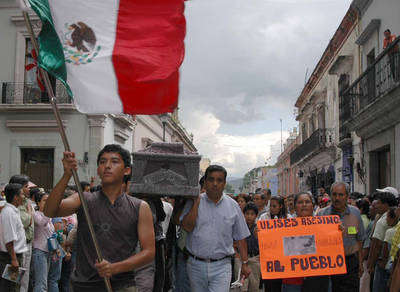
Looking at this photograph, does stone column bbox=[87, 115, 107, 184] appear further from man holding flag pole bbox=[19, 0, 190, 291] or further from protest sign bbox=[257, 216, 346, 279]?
man holding flag pole bbox=[19, 0, 190, 291]

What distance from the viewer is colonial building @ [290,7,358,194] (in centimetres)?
2075

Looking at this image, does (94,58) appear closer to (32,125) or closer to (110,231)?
(110,231)

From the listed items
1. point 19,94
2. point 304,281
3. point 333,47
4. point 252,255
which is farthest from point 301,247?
→ point 333,47

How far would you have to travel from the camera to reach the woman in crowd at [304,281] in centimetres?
662

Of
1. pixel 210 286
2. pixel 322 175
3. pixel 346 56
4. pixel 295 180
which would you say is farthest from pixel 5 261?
pixel 295 180

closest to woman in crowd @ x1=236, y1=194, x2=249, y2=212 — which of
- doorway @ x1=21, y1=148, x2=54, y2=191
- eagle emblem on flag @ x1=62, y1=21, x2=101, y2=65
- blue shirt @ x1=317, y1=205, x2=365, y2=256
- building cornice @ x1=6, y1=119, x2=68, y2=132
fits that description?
blue shirt @ x1=317, y1=205, x2=365, y2=256

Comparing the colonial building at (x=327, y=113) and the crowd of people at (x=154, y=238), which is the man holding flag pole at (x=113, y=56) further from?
the colonial building at (x=327, y=113)

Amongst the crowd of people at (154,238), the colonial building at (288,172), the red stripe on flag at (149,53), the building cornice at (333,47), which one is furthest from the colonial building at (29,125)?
the colonial building at (288,172)

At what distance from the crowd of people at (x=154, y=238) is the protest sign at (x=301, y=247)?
149 millimetres

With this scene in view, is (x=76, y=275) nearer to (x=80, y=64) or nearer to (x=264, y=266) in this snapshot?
(x=80, y=64)

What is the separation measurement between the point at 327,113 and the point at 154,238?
23.9 m

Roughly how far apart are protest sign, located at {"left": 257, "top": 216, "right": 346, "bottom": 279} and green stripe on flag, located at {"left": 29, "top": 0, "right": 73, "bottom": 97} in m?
3.90

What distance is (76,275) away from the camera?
367 centimetres

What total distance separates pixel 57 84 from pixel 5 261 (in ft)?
44.8
